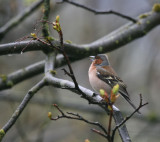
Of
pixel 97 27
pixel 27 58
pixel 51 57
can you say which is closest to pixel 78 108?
pixel 27 58

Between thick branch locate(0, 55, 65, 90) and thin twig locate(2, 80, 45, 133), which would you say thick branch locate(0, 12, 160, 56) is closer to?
thick branch locate(0, 55, 65, 90)

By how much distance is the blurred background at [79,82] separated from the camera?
732 centimetres

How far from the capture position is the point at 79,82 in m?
10.4

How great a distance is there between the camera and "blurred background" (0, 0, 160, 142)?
7.32 meters

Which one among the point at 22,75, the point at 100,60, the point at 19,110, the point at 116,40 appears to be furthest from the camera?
the point at 100,60

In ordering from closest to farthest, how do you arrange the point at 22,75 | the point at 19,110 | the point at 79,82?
1. the point at 19,110
2. the point at 22,75
3. the point at 79,82

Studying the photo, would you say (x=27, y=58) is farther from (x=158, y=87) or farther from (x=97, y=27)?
(x=158, y=87)

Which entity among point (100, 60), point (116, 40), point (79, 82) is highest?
point (116, 40)

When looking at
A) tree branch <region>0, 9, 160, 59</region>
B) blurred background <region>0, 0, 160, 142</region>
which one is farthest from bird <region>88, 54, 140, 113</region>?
blurred background <region>0, 0, 160, 142</region>

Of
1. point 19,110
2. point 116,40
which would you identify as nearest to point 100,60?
point 116,40

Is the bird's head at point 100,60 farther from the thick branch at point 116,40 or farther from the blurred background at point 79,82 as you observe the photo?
the blurred background at point 79,82

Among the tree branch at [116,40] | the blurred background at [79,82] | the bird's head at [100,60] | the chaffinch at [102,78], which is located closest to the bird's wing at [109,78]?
the chaffinch at [102,78]

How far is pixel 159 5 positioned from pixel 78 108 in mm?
3118

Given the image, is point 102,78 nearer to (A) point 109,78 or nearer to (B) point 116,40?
(A) point 109,78
